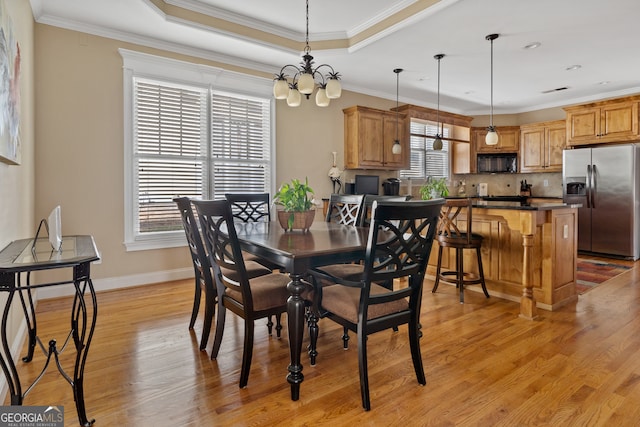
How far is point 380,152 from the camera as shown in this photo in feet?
18.9

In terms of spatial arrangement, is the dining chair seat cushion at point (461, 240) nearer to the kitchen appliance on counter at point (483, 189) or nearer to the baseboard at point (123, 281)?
the baseboard at point (123, 281)

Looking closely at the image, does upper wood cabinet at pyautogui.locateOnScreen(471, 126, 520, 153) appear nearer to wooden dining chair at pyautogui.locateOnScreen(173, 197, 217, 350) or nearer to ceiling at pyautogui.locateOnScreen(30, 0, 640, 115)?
ceiling at pyautogui.locateOnScreen(30, 0, 640, 115)

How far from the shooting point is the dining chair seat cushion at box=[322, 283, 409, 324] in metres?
1.80

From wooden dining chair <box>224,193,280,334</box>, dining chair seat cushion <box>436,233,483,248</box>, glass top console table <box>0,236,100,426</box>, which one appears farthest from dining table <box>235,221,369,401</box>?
dining chair seat cushion <box>436,233,483,248</box>

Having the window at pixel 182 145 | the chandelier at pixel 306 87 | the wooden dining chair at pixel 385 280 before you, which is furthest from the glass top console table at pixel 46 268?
the window at pixel 182 145

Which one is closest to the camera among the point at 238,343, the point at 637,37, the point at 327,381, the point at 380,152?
the point at 327,381

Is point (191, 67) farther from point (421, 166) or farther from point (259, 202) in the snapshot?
point (421, 166)

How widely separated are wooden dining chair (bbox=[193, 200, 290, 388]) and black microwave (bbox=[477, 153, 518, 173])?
21.1 feet

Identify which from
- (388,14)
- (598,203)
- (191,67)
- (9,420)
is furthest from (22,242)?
(598,203)

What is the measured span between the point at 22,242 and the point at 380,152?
471cm

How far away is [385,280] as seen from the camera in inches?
69.4

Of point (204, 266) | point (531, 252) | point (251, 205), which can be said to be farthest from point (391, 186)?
point (204, 266)

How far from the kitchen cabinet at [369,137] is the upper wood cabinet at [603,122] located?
9.75 feet

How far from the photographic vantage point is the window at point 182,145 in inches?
154
